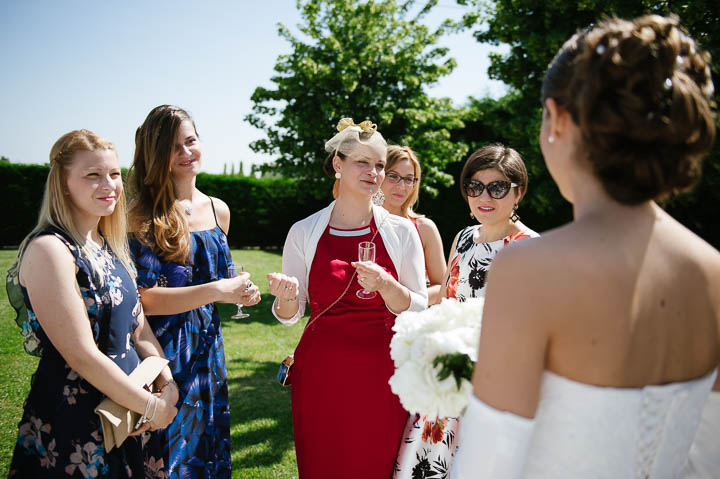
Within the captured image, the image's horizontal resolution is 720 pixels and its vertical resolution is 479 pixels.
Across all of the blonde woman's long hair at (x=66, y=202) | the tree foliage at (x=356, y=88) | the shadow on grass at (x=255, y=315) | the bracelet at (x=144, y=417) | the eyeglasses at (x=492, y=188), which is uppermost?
the tree foliage at (x=356, y=88)

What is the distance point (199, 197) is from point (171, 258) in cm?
65

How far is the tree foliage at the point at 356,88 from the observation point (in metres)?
11.4

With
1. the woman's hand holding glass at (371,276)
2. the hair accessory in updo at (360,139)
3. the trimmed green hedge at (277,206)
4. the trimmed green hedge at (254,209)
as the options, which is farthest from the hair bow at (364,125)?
the trimmed green hedge at (254,209)

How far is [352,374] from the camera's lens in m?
3.15

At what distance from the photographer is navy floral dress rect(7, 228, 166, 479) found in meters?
2.24

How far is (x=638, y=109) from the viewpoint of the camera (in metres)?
1.16

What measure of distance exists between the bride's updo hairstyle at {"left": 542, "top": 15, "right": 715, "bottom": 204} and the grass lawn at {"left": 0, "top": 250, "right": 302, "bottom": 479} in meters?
4.19

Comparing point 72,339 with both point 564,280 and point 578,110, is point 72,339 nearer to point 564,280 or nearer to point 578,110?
point 564,280

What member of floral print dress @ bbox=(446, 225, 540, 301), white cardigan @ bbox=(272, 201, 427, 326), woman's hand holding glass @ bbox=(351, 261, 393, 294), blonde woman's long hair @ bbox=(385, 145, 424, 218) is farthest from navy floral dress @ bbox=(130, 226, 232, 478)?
blonde woman's long hair @ bbox=(385, 145, 424, 218)

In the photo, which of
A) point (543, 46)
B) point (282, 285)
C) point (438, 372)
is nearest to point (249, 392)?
point (282, 285)

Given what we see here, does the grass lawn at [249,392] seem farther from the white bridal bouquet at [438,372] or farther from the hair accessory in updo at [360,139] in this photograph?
the white bridal bouquet at [438,372]

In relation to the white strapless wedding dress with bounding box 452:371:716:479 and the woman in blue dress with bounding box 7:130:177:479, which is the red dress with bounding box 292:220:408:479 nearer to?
the woman in blue dress with bounding box 7:130:177:479

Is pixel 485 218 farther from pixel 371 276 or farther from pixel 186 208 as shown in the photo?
pixel 186 208

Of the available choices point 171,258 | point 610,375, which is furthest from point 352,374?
point 610,375
